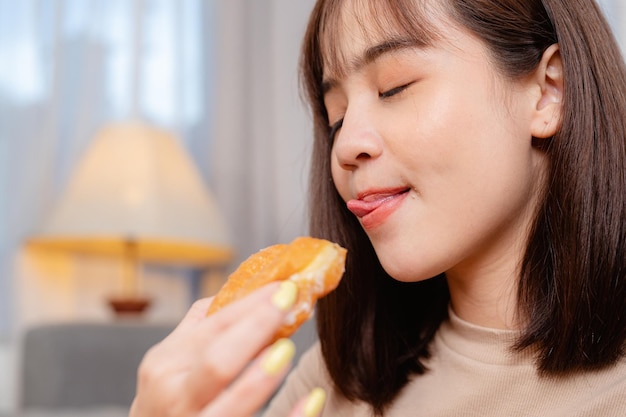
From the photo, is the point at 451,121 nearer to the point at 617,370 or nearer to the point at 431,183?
the point at 431,183

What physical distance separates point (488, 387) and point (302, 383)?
1.25ft

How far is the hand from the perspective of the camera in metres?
0.73

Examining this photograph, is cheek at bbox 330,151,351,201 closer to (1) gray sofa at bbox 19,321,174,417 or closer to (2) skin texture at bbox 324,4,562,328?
(2) skin texture at bbox 324,4,562,328

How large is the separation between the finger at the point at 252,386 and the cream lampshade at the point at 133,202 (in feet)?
6.14

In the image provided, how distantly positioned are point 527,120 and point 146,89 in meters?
2.07

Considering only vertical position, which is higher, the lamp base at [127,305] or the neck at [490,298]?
the neck at [490,298]

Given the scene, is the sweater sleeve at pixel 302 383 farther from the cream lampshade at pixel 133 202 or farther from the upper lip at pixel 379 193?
the cream lampshade at pixel 133 202

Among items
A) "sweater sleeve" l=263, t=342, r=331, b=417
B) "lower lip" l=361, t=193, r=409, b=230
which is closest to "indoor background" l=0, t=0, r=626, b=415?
"sweater sleeve" l=263, t=342, r=331, b=417

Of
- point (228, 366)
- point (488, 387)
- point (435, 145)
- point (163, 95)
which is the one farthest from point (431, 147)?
point (163, 95)

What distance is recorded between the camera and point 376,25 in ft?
3.60

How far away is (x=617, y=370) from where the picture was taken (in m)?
1.06

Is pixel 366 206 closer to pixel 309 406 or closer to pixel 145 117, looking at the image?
pixel 309 406

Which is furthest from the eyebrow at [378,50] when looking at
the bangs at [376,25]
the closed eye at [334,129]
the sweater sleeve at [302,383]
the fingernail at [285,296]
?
the sweater sleeve at [302,383]

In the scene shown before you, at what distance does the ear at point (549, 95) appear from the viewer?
1115mm
